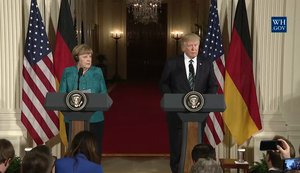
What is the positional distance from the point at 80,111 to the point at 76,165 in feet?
4.45

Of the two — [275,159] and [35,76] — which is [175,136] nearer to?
[275,159]

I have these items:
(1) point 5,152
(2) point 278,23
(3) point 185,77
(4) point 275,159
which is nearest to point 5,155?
(1) point 5,152

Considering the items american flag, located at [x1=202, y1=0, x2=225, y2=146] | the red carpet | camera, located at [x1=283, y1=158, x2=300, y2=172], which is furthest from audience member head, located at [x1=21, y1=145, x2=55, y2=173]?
the red carpet

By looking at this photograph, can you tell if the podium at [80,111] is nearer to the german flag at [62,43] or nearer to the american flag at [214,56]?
the german flag at [62,43]

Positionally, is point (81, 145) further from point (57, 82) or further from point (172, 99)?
point (57, 82)

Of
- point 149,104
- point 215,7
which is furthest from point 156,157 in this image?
point 149,104

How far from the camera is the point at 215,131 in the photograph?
20.9ft

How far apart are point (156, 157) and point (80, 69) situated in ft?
8.50

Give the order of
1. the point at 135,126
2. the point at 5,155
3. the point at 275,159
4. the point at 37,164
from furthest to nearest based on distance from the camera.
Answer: the point at 135,126 → the point at 275,159 → the point at 5,155 → the point at 37,164

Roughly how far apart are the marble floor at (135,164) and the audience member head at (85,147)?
3110mm

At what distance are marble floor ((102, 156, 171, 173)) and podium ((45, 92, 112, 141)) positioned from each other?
199cm

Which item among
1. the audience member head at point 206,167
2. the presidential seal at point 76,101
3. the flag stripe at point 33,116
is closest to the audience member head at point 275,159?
the audience member head at point 206,167

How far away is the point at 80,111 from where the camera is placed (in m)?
4.73

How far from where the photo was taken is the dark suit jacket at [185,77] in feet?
17.3
